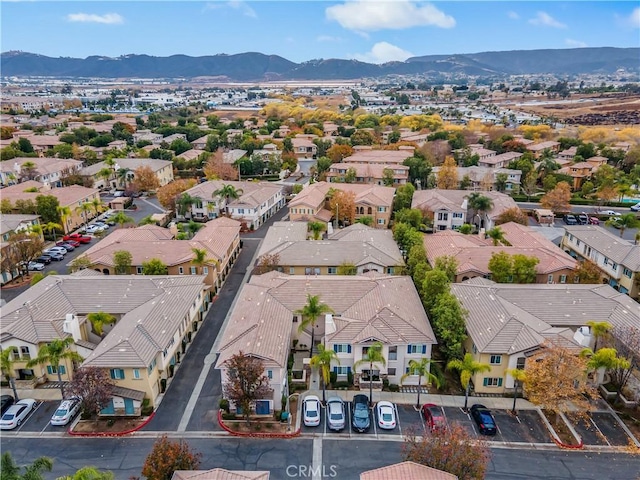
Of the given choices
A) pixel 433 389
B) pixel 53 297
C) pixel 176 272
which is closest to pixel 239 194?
pixel 176 272

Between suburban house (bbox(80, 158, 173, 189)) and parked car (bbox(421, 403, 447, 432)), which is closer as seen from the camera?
parked car (bbox(421, 403, 447, 432))

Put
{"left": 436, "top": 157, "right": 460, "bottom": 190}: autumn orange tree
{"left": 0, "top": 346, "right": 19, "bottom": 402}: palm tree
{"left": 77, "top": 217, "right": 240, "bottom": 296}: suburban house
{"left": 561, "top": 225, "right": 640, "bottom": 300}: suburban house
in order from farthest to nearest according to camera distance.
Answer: {"left": 436, "top": 157, "right": 460, "bottom": 190}: autumn orange tree < {"left": 77, "top": 217, "right": 240, "bottom": 296}: suburban house < {"left": 561, "top": 225, "right": 640, "bottom": 300}: suburban house < {"left": 0, "top": 346, "right": 19, "bottom": 402}: palm tree

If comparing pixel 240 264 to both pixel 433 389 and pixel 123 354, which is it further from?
pixel 433 389

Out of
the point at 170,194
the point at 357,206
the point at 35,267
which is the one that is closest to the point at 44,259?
the point at 35,267

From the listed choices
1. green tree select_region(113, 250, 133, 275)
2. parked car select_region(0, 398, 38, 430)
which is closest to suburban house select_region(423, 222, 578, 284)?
green tree select_region(113, 250, 133, 275)

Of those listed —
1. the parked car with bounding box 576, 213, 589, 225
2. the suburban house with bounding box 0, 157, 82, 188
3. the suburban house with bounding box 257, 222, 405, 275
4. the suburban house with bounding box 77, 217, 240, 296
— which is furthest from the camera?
the suburban house with bounding box 0, 157, 82, 188

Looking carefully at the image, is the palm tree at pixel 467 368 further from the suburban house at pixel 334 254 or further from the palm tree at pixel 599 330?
the suburban house at pixel 334 254

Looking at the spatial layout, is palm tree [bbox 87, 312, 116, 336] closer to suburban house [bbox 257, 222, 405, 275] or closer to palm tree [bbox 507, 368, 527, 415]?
suburban house [bbox 257, 222, 405, 275]

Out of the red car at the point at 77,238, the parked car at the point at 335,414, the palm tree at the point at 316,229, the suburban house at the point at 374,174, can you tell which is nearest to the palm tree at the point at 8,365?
the parked car at the point at 335,414
